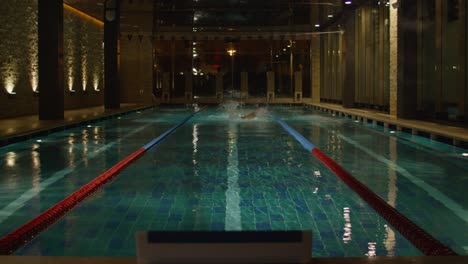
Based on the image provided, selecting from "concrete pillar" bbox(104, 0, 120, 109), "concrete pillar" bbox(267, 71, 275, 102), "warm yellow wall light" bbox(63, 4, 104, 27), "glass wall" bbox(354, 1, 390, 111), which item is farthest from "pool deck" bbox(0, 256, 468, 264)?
"concrete pillar" bbox(267, 71, 275, 102)

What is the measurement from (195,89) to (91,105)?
11.3 meters

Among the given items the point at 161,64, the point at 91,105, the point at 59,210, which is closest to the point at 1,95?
the point at 91,105

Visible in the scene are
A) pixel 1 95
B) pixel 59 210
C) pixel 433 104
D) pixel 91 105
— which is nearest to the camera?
pixel 59 210

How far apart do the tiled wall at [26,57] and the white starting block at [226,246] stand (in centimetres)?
1665

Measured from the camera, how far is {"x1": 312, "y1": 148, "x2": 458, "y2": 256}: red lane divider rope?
4554 mm

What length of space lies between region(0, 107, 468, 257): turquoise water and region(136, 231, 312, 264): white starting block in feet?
5.59

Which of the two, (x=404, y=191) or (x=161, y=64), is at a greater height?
(x=161, y=64)

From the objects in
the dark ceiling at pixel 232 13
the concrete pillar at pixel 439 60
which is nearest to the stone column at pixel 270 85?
the dark ceiling at pixel 232 13

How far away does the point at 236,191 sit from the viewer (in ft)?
23.9

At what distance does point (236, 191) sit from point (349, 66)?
18.8 meters

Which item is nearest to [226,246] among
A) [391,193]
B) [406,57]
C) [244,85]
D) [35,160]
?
[391,193]

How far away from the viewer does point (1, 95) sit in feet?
59.8

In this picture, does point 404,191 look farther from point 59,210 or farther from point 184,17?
point 184,17

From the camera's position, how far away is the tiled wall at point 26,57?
61.0ft
